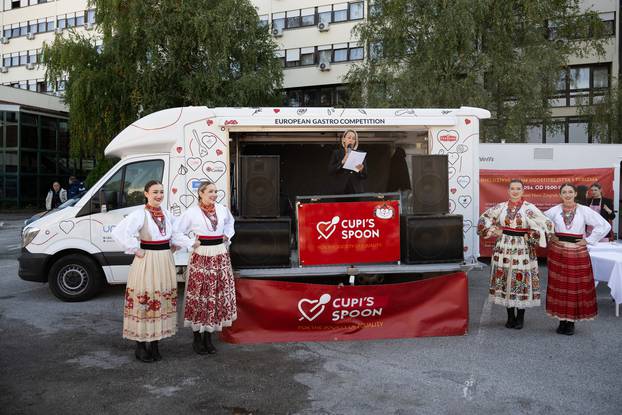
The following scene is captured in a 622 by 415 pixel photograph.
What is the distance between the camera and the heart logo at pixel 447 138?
7.59 metres

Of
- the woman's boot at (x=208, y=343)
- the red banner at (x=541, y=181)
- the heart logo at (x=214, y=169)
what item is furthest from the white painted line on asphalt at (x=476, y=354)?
the red banner at (x=541, y=181)

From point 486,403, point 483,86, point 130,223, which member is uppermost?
→ point 483,86

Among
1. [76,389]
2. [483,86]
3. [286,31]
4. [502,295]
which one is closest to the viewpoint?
[76,389]

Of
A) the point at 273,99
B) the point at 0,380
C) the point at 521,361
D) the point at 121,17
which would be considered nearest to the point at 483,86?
the point at 273,99

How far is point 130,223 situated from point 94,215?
313 centimetres

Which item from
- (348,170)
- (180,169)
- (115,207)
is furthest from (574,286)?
(115,207)

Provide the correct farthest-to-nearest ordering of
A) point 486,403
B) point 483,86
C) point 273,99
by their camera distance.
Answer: point 273,99
point 483,86
point 486,403

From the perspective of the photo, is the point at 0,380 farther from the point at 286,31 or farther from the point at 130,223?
the point at 286,31

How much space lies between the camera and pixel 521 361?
5.31 metres

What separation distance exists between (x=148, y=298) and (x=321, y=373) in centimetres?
176

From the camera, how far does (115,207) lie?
796 centimetres

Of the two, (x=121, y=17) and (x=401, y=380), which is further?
(x=121, y=17)

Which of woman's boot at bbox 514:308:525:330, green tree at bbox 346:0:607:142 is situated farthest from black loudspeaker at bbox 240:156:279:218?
green tree at bbox 346:0:607:142

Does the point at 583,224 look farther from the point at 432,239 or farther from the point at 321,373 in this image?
the point at 321,373
